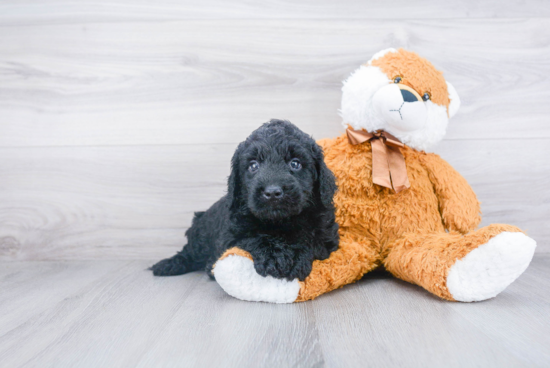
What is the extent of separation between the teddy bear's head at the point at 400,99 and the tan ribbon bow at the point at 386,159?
0.02 metres

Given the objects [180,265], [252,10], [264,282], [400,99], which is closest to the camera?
[264,282]

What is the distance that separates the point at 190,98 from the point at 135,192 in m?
0.42

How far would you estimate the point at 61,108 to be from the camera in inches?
60.6

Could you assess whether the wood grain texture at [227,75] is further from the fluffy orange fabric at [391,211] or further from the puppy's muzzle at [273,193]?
the puppy's muzzle at [273,193]

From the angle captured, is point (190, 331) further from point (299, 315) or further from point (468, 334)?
point (468, 334)

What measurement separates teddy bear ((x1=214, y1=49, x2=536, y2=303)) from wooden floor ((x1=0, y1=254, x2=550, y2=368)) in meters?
0.09

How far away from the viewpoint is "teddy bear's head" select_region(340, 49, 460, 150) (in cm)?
112

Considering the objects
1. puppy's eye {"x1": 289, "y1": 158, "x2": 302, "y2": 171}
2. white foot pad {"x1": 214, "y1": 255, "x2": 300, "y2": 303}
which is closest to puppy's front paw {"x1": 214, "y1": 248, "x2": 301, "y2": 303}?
white foot pad {"x1": 214, "y1": 255, "x2": 300, "y2": 303}

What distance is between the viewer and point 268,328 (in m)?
0.85

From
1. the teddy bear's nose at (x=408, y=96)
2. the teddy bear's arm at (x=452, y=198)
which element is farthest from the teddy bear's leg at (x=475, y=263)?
the teddy bear's nose at (x=408, y=96)

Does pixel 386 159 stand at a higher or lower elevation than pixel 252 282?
higher

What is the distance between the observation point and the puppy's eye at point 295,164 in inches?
39.5

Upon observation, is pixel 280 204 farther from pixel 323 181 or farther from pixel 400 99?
pixel 400 99

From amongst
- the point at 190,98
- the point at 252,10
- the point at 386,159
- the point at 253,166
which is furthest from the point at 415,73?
the point at 190,98
